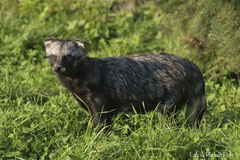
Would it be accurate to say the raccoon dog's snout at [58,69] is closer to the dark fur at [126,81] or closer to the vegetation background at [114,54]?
the dark fur at [126,81]

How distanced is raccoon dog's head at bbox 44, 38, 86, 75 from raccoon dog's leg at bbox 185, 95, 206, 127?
5.21 ft

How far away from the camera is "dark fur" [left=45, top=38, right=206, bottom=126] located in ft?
14.3

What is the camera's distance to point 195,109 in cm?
467

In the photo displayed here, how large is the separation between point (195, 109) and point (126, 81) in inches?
39.9

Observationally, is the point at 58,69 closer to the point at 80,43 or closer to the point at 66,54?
the point at 66,54

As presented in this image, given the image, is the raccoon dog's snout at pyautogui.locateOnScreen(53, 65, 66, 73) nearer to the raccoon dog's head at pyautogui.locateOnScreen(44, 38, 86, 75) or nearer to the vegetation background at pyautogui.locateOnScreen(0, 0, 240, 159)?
the raccoon dog's head at pyautogui.locateOnScreen(44, 38, 86, 75)

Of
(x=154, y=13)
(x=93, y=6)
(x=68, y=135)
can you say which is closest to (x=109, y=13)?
(x=93, y=6)

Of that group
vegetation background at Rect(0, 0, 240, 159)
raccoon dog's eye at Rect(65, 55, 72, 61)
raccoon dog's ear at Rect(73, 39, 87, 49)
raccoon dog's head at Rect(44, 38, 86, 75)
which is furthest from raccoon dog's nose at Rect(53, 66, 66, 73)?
vegetation background at Rect(0, 0, 240, 159)

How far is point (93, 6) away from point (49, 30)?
1516mm

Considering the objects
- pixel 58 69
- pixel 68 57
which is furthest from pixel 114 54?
pixel 58 69

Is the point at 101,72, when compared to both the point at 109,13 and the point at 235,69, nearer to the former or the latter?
the point at 235,69

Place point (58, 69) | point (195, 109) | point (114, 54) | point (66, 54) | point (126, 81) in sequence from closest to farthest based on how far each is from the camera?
point (58, 69), point (66, 54), point (126, 81), point (195, 109), point (114, 54)

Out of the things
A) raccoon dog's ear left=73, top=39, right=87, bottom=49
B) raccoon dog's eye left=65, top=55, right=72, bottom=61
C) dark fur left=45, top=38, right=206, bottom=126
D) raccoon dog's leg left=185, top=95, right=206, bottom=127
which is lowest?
raccoon dog's leg left=185, top=95, right=206, bottom=127

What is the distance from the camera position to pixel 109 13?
28.1 ft
